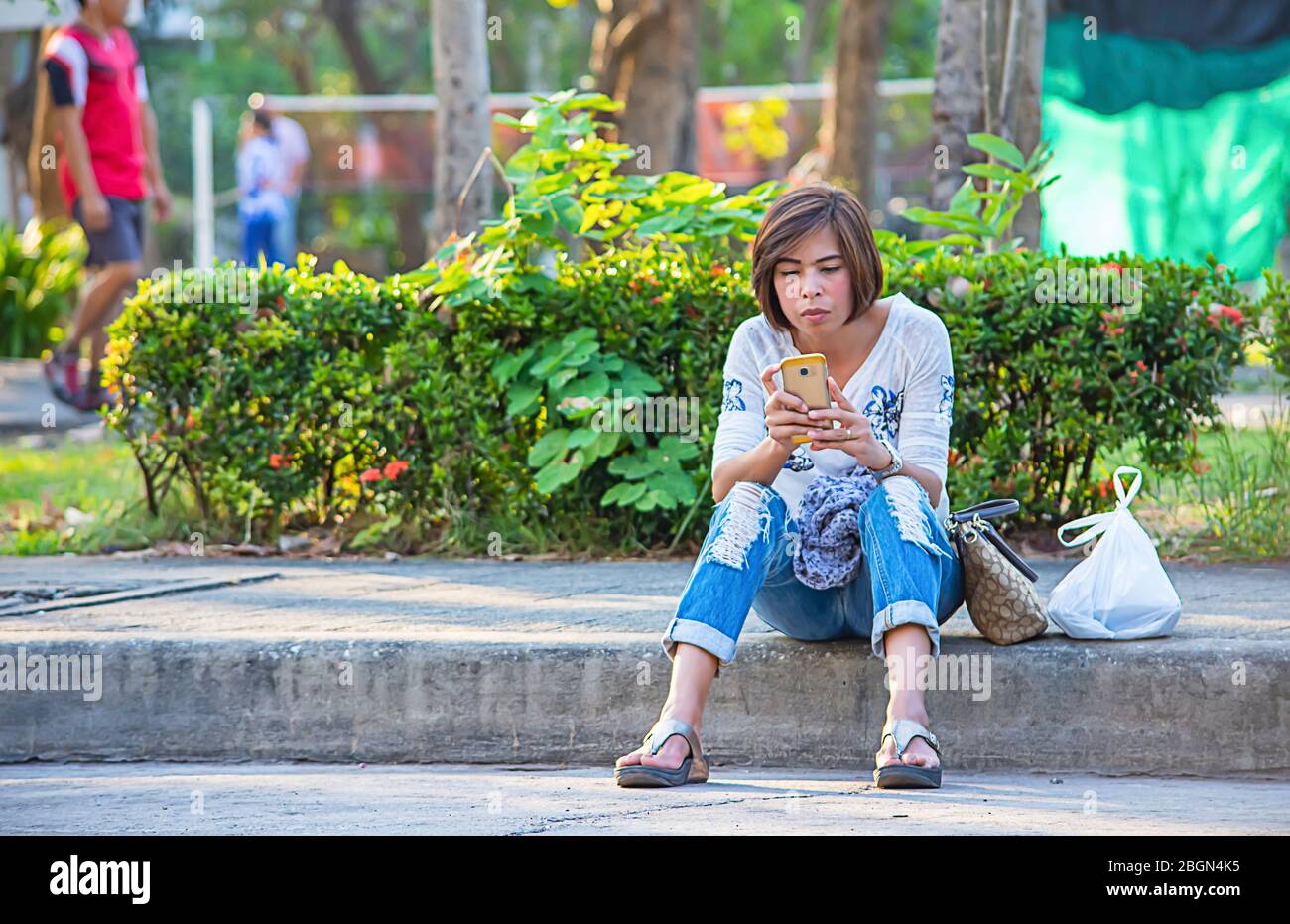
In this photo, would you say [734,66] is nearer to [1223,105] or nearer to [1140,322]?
[1223,105]

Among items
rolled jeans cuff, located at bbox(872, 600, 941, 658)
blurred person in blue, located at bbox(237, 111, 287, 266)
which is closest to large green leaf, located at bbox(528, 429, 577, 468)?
rolled jeans cuff, located at bbox(872, 600, 941, 658)

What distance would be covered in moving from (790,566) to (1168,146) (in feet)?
28.5

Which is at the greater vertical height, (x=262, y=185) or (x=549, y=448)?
(x=262, y=185)

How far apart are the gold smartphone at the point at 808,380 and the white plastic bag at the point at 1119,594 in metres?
0.82

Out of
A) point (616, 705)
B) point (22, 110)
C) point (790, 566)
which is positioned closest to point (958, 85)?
point (790, 566)

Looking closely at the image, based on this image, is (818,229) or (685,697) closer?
(685,697)

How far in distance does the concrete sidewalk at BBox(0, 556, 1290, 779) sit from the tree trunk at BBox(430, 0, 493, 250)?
132 inches

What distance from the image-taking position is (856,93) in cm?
1545

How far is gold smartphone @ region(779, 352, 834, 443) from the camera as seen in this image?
386cm

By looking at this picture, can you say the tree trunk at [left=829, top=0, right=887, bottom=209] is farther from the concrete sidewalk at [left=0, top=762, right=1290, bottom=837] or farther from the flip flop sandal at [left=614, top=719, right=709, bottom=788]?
the flip flop sandal at [left=614, top=719, right=709, bottom=788]

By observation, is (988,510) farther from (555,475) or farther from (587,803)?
(555,475)

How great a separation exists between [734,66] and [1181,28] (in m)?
22.6

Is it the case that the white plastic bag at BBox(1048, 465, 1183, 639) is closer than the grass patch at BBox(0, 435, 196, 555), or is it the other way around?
the white plastic bag at BBox(1048, 465, 1183, 639)

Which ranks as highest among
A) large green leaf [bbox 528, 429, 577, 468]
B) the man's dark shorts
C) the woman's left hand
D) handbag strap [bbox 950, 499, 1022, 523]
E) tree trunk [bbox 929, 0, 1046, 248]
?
tree trunk [bbox 929, 0, 1046, 248]
